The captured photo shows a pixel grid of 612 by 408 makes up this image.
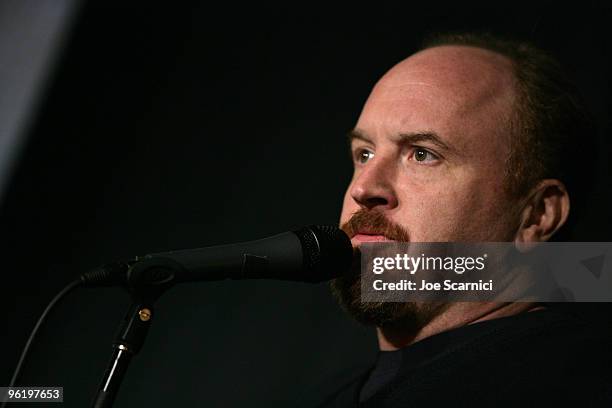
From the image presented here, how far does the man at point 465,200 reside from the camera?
129 centimetres

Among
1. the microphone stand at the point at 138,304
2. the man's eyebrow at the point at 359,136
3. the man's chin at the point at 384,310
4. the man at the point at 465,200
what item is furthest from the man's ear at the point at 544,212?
the microphone stand at the point at 138,304

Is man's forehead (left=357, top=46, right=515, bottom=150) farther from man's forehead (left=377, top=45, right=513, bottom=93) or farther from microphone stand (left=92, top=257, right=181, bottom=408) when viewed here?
microphone stand (left=92, top=257, right=181, bottom=408)

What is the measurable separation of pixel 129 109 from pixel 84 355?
0.73 meters

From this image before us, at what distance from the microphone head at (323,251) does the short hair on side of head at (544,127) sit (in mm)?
459

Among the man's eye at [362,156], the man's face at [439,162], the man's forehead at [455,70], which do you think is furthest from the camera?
the man's eye at [362,156]

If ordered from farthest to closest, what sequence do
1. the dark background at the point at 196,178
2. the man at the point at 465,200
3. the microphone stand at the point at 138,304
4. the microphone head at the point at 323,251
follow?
the dark background at the point at 196,178 → the man at the point at 465,200 → the microphone head at the point at 323,251 → the microphone stand at the point at 138,304

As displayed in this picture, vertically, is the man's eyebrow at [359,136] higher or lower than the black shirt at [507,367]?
higher

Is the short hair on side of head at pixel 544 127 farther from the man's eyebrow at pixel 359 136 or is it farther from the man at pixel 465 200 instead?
the man's eyebrow at pixel 359 136

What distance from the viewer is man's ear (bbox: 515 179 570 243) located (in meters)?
1.48

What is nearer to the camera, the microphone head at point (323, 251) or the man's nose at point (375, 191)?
the microphone head at point (323, 251)

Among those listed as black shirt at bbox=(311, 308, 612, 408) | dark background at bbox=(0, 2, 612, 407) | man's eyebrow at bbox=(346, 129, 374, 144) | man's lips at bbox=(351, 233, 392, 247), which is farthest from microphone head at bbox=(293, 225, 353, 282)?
dark background at bbox=(0, 2, 612, 407)

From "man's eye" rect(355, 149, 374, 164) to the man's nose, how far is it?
186mm

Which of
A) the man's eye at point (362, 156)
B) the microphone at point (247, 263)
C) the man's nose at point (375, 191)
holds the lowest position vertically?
the microphone at point (247, 263)

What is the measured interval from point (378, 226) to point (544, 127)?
1.53ft
